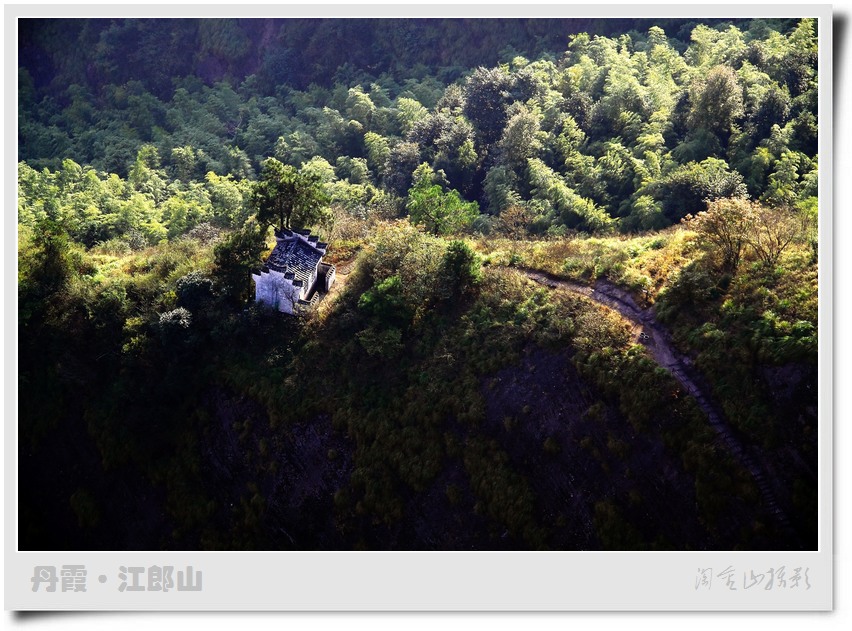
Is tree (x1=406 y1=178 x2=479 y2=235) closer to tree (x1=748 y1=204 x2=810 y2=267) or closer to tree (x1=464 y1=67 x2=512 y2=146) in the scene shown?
tree (x1=464 y1=67 x2=512 y2=146)

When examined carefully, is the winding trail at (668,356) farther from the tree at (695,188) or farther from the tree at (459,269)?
the tree at (695,188)

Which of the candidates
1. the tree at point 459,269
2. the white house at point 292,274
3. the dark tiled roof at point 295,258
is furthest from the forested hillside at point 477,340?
the dark tiled roof at point 295,258

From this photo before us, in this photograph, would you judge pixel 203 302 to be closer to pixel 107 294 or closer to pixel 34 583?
pixel 107 294

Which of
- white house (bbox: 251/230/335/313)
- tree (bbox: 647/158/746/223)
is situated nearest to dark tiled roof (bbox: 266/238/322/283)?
white house (bbox: 251/230/335/313)

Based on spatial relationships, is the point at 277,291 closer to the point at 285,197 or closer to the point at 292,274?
the point at 292,274

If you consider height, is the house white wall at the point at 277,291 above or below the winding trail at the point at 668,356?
below

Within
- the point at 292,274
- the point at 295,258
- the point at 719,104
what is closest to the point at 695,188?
the point at 719,104

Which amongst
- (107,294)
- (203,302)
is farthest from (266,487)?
(107,294)

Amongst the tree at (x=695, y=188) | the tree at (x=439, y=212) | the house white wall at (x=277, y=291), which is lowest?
the house white wall at (x=277, y=291)
